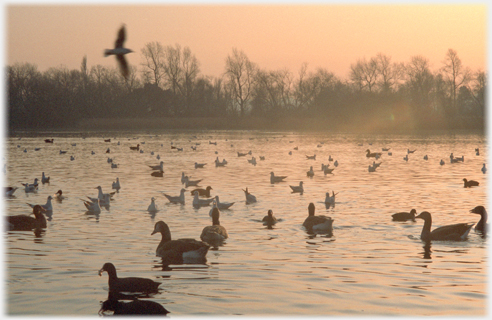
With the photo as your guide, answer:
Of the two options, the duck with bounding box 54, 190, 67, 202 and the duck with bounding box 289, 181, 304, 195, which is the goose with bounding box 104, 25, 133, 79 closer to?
the duck with bounding box 54, 190, 67, 202

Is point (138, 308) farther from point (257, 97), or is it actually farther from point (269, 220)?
point (257, 97)

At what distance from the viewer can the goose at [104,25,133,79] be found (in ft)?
28.4

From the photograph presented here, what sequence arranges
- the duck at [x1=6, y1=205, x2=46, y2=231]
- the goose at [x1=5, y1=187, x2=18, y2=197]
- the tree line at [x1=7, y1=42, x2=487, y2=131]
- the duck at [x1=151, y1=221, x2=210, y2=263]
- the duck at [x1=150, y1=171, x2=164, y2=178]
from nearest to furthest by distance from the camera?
the duck at [x1=151, y1=221, x2=210, y2=263] → the duck at [x1=6, y1=205, x2=46, y2=231] → the goose at [x1=5, y1=187, x2=18, y2=197] → the duck at [x1=150, y1=171, x2=164, y2=178] → the tree line at [x1=7, y1=42, x2=487, y2=131]

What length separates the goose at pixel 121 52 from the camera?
8.64m

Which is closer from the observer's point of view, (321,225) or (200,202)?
(321,225)

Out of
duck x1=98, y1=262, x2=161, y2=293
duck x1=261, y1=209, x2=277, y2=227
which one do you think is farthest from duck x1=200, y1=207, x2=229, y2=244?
duck x1=98, y1=262, x2=161, y2=293

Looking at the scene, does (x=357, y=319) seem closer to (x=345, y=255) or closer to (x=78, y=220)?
(x=345, y=255)

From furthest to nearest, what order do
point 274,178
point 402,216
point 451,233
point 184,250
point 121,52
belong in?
1. point 274,178
2. point 402,216
3. point 451,233
4. point 184,250
5. point 121,52

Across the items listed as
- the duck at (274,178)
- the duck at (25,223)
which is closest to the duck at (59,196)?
the duck at (25,223)

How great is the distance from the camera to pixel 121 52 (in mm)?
9117

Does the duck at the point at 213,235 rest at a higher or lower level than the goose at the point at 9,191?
lower

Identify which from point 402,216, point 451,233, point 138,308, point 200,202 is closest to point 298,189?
point 200,202

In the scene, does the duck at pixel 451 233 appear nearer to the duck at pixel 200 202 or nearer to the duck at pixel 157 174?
the duck at pixel 200 202

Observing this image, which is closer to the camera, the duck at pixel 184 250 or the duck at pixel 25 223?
the duck at pixel 184 250
